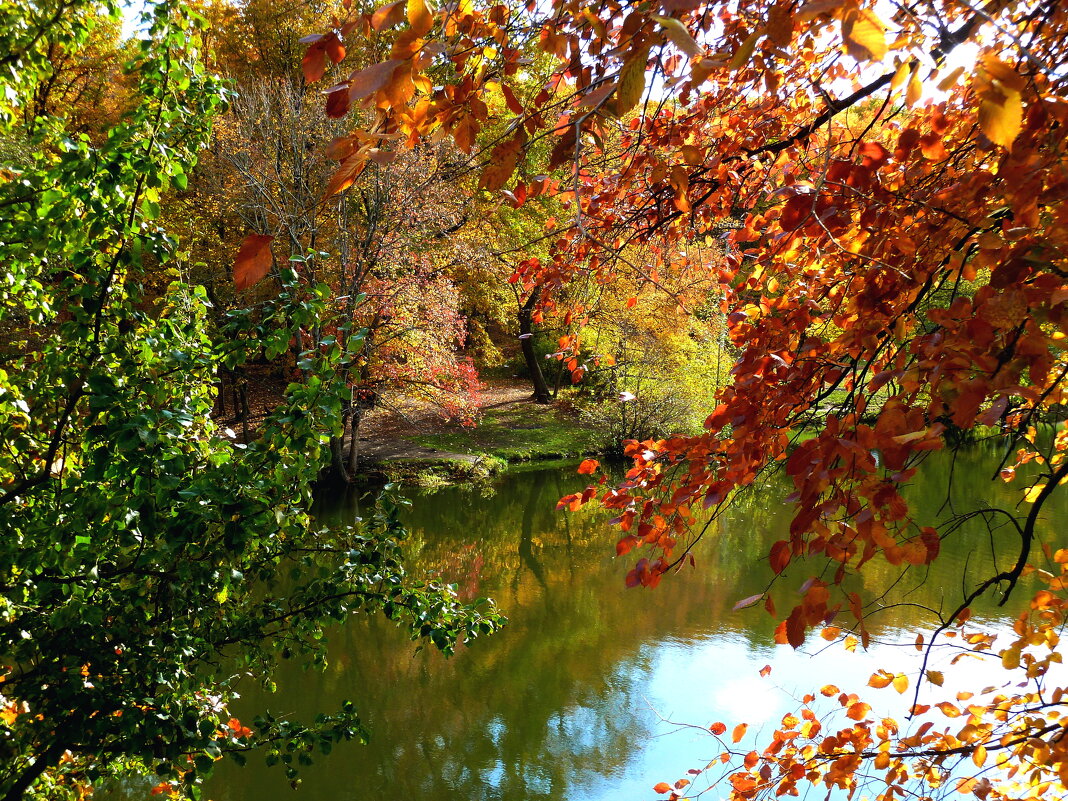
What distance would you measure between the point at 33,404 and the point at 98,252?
1.73ft

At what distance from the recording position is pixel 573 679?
6.23 metres

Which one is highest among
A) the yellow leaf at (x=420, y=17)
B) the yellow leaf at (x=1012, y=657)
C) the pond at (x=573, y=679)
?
the yellow leaf at (x=420, y=17)

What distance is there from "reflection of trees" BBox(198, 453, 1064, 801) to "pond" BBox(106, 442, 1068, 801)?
0.02 metres

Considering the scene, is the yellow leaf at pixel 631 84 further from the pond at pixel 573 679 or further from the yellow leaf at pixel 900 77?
the pond at pixel 573 679

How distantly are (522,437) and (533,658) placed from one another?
8964 millimetres

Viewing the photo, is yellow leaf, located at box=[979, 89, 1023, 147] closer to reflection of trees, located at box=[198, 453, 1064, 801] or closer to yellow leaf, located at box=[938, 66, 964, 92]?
yellow leaf, located at box=[938, 66, 964, 92]

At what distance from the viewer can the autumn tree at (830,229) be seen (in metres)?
1.00

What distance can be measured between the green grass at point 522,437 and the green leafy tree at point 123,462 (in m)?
11.8

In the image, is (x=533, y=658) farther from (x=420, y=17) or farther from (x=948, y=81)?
(x=948, y=81)

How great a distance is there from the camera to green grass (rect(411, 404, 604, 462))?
14383mm

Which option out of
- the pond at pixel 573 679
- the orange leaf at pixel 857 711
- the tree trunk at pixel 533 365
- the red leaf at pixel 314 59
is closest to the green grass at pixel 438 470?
the pond at pixel 573 679

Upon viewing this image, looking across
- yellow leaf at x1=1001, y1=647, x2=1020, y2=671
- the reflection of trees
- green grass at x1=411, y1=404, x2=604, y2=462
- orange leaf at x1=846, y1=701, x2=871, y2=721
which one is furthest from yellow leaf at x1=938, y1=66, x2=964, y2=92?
green grass at x1=411, y1=404, x2=604, y2=462

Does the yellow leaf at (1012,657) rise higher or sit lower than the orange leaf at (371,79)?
lower

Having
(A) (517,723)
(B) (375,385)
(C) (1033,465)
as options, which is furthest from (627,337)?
(A) (517,723)
